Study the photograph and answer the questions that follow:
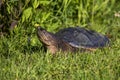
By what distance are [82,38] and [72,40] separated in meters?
0.17

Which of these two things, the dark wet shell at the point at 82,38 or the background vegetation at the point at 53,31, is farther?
the dark wet shell at the point at 82,38

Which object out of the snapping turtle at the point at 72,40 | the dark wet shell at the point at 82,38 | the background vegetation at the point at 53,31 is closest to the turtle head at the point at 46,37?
the snapping turtle at the point at 72,40

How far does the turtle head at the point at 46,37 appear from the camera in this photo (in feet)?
18.1

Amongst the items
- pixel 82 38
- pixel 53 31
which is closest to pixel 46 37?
pixel 82 38

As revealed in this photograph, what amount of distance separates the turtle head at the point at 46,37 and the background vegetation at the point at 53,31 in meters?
0.13

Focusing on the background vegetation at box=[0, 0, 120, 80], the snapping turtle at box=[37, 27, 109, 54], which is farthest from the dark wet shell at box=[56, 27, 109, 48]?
the background vegetation at box=[0, 0, 120, 80]

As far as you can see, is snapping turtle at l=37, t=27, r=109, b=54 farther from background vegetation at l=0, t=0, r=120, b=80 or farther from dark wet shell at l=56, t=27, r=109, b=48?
background vegetation at l=0, t=0, r=120, b=80

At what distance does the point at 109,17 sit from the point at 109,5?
0.24 m

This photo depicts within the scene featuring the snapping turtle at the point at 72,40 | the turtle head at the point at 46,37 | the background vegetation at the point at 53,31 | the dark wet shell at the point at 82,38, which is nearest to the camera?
the background vegetation at the point at 53,31

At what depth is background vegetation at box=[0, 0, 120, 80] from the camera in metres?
4.70

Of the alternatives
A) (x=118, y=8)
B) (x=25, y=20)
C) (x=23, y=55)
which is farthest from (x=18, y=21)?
(x=118, y=8)

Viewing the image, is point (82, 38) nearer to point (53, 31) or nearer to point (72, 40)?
point (72, 40)

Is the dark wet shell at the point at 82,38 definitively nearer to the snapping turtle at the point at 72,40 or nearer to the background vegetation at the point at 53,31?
the snapping turtle at the point at 72,40

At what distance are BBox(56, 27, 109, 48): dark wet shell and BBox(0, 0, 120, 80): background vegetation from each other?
0.17 m
